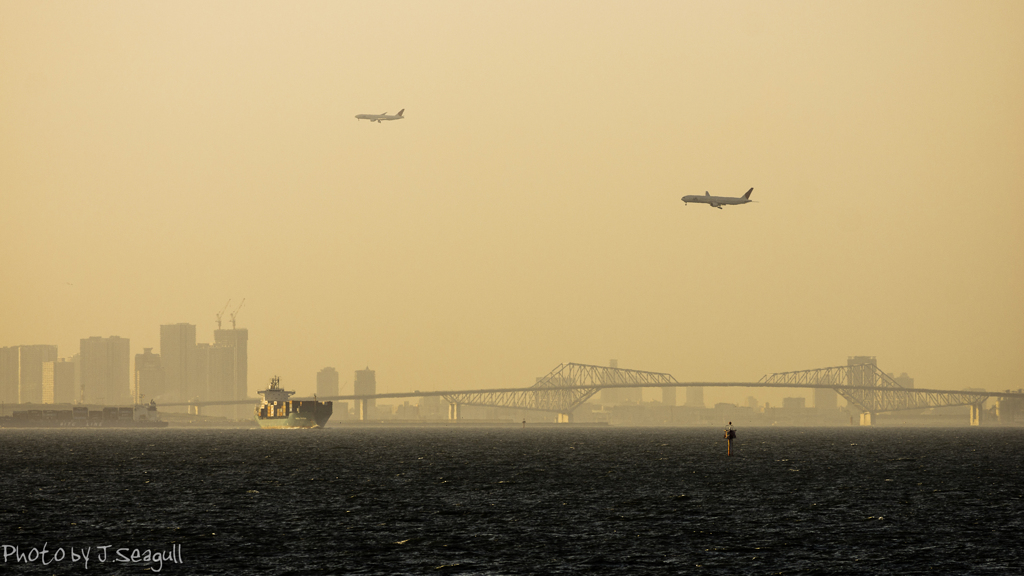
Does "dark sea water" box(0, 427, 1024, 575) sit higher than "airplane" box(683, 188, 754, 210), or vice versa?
"airplane" box(683, 188, 754, 210)

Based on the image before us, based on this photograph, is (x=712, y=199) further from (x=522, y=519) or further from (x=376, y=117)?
(x=522, y=519)

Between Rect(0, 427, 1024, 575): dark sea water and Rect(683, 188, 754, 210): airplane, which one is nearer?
Rect(0, 427, 1024, 575): dark sea water

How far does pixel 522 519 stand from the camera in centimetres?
7294

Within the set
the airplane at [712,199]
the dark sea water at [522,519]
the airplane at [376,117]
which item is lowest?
the dark sea water at [522,519]

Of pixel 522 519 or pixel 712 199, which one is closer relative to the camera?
pixel 522 519

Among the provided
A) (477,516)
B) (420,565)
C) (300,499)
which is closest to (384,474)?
(300,499)

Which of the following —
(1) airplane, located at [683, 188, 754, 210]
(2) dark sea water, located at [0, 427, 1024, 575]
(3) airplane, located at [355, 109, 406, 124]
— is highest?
(3) airplane, located at [355, 109, 406, 124]

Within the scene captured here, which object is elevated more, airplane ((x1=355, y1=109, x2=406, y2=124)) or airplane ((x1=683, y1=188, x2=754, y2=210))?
airplane ((x1=355, y1=109, x2=406, y2=124))

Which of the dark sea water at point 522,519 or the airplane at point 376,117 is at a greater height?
the airplane at point 376,117

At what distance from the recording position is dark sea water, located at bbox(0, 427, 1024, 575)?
181ft

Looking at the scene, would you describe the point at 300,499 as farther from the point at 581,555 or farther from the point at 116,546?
the point at 581,555

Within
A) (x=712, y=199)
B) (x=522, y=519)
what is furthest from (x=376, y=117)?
(x=522, y=519)

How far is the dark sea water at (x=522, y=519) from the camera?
5503 cm

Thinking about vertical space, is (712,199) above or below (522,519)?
above
